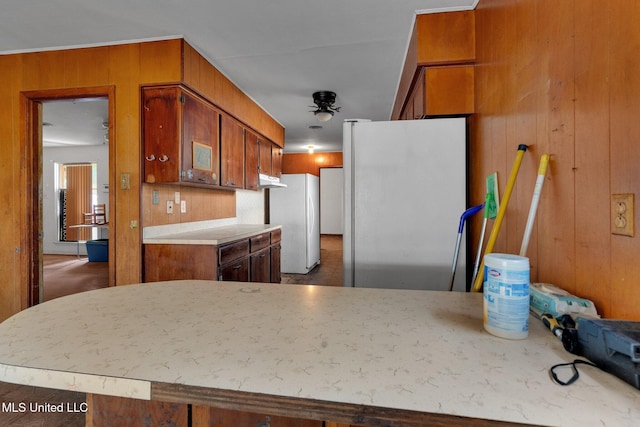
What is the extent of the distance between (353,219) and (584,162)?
107 cm

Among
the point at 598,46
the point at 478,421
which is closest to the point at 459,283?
the point at 598,46

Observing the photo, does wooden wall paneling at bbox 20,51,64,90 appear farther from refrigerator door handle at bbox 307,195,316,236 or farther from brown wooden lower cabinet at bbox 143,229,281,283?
refrigerator door handle at bbox 307,195,316,236

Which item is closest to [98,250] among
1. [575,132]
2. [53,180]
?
[53,180]

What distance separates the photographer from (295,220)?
199 inches

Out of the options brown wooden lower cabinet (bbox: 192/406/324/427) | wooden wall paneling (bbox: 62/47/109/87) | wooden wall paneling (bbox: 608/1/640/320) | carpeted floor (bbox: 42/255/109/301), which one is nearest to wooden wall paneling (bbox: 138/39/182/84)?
wooden wall paneling (bbox: 62/47/109/87)

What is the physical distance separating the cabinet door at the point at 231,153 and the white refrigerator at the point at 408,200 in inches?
70.6

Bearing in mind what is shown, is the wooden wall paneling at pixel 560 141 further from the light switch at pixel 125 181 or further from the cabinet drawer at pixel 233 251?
the light switch at pixel 125 181

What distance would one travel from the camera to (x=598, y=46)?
884 millimetres

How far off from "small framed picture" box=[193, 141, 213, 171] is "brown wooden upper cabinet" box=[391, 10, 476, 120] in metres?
1.83

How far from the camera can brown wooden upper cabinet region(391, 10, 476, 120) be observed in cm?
193

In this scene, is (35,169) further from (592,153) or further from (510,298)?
(592,153)

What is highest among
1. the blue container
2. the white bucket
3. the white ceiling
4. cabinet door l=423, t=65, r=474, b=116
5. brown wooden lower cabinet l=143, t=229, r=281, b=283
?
the white ceiling

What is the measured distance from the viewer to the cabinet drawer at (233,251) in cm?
251

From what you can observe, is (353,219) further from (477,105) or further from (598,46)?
(598,46)
